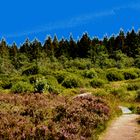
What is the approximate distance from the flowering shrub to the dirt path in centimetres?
57

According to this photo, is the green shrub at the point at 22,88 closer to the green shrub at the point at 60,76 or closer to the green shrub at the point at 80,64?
the green shrub at the point at 60,76

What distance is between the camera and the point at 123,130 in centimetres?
2042

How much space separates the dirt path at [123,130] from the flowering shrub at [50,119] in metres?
0.57

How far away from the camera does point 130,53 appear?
94625 millimetres

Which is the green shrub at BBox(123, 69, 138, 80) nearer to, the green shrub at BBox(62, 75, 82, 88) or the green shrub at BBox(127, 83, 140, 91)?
the green shrub at BBox(62, 75, 82, 88)

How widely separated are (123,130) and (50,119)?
3.36 m

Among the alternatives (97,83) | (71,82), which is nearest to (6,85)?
(71,82)

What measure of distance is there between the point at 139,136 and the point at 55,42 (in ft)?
292

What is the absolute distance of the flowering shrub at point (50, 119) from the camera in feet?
56.0

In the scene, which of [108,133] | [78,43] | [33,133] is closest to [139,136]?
[108,133]

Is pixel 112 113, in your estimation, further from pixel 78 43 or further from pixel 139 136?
pixel 78 43

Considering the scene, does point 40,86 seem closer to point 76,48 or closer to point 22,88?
point 22,88

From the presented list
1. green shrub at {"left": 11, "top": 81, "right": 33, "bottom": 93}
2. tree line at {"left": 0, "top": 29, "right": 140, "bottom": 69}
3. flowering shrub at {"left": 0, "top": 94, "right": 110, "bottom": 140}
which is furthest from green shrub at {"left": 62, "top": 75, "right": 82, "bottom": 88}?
tree line at {"left": 0, "top": 29, "right": 140, "bottom": 69}

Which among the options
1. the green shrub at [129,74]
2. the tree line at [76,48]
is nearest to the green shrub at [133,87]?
the green shrub at [129,74]
